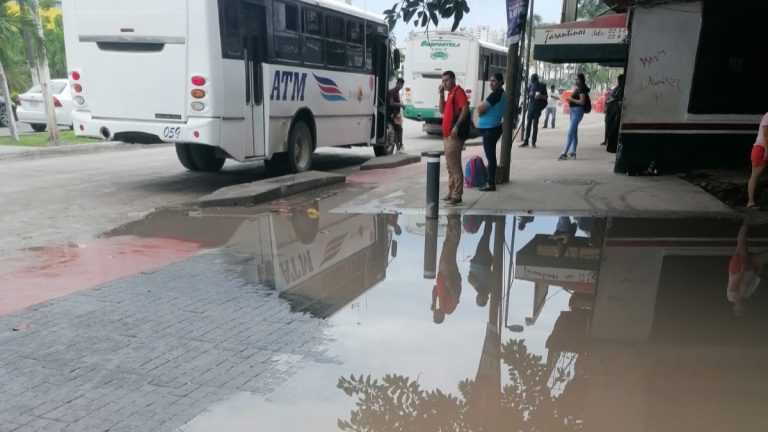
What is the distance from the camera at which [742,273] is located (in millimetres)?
5848

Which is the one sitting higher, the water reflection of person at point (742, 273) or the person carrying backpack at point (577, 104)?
the person carrying backpack at point (577, 104)

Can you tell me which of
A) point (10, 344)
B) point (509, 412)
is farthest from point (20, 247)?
point (509, 412)

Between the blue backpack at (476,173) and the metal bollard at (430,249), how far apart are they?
2.14 meters

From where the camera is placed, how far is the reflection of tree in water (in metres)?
3.32

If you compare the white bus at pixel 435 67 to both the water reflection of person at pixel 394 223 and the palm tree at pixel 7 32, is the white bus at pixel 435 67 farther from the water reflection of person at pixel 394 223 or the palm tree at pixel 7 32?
the water reflection of person at pixel 394 223

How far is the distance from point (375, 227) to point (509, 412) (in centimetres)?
470

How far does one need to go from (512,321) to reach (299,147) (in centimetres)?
812

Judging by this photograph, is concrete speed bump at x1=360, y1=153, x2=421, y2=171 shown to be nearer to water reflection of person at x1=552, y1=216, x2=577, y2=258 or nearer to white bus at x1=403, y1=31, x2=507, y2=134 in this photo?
water reflection of person at x1=552, y1=216, x2=577, y2=258

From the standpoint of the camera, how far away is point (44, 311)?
4.73 m

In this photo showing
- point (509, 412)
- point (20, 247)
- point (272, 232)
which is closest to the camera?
point (509, 412)

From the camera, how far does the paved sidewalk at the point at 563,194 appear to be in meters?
8.54

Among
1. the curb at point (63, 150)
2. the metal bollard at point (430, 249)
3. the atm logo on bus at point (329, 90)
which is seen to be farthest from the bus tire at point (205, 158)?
the metal bollard at point (430, 249)

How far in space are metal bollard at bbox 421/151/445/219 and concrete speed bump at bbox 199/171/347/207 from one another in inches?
109

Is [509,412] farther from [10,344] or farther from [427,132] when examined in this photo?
[427,132]
